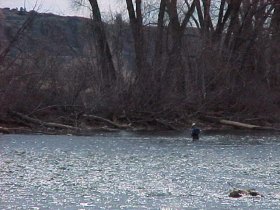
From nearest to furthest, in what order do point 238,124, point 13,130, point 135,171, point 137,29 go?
point 135,171
point 13,130
point 238,124
point 137,29

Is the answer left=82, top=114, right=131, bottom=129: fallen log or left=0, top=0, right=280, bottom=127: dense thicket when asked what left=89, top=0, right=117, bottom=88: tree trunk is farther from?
left=82, top=114, right=131, bottom=129: fallen log

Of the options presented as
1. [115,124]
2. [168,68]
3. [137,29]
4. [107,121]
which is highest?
[137,29]

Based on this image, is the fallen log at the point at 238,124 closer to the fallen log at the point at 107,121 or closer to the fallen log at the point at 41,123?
the fallen log at the point at 107,121

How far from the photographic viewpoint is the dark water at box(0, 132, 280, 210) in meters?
15.7

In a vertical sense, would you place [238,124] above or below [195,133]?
below

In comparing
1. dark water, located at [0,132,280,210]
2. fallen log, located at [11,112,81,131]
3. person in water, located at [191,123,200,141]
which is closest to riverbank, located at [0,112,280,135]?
fallen log, located at [11,112,81,131]

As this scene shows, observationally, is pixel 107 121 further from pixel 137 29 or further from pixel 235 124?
pixel 137 29

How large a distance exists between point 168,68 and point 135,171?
18.5m

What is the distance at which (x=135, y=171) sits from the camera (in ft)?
67.9

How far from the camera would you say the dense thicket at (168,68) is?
34.9 m

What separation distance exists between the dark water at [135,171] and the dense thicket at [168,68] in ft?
13.0

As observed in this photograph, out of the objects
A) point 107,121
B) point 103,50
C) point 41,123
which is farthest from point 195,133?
point 103,50

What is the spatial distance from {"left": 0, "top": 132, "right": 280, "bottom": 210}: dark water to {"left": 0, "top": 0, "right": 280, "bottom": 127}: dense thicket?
156 inches

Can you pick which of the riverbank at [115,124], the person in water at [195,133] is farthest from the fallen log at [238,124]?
the person in water at [195,133]
